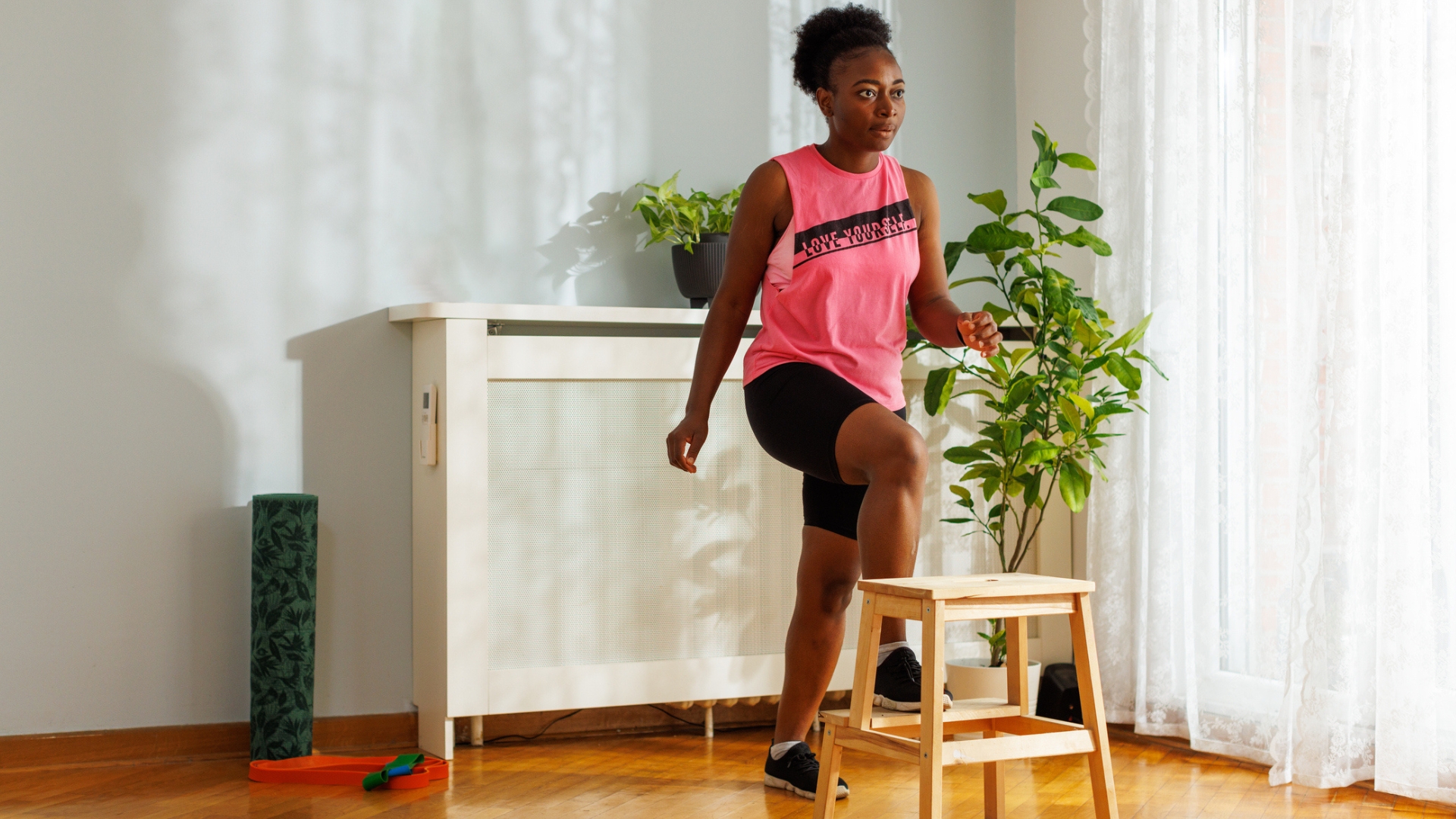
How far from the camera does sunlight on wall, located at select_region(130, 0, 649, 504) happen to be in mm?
2688

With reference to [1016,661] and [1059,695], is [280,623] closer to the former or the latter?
[1016,661]

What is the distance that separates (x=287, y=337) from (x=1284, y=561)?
2114mm

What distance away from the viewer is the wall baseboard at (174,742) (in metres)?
2.54

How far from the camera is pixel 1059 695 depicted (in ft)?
9.57

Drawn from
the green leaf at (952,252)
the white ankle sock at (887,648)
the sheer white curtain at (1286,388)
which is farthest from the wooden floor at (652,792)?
the green leaf at (952,252)

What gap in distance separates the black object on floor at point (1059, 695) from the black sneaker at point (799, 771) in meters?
0.83

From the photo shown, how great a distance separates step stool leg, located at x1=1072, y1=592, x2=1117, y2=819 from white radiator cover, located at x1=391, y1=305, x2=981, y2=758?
Result: 1.08 meters

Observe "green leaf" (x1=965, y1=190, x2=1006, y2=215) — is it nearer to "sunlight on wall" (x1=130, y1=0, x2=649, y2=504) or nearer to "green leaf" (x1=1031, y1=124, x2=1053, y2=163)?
"green leaf" (x1=1031, y1=124, x2=1053, y2=163)

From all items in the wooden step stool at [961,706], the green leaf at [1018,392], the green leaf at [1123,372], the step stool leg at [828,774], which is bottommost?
the step stool leg at [828,774]

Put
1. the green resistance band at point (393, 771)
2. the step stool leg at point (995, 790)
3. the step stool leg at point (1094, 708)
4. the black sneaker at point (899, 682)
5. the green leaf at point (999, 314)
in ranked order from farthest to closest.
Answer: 1. the green leaf at point (999, 314)
2. the green resistance band at point (393, 771)
3. the step stool leg at point (995, 790)
4. the black sneaker at point (899, 682)
5. the step stool leg at point (1094, 708)

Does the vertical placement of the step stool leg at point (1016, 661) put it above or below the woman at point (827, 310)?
below

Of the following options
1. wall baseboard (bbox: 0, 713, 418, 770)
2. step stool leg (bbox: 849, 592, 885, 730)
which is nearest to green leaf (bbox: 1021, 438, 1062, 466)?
step stool leg (bbox: 849, 592, 885, 730)

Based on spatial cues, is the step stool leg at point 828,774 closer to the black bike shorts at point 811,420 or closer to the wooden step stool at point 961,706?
the wooden step stool at point 961,706

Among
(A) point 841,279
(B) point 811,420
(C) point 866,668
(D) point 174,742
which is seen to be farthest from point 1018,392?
(D) point 174,742
